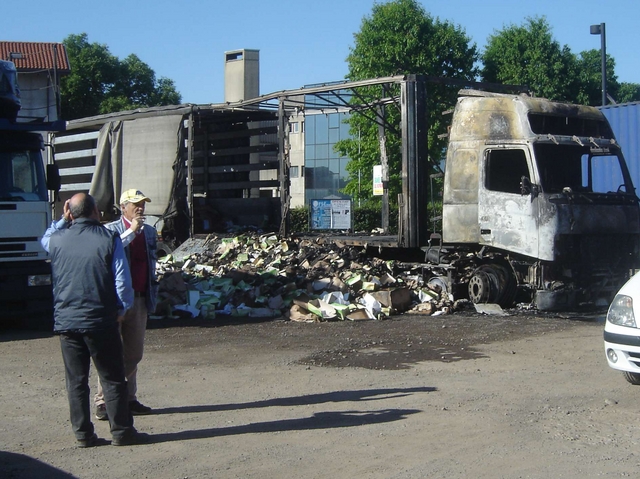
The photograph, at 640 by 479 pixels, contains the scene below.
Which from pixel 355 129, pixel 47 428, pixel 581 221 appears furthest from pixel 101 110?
pixel 47 428

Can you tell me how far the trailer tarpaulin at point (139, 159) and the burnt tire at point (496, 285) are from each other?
26.1ft

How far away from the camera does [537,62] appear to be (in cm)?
3781

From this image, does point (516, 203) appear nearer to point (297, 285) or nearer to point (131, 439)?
point (297, 285)

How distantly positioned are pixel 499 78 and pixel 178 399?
1343 inches

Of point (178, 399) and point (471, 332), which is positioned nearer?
point (178, 399)

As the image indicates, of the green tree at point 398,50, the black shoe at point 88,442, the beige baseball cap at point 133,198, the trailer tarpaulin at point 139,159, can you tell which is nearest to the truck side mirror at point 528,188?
the beige baseball cap at point 133,198

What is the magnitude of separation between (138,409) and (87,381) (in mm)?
1056

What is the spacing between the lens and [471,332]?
11203mm

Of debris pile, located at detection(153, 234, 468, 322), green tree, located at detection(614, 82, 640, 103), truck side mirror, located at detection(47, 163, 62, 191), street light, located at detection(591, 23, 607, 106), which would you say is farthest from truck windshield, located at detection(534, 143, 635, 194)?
green tree, located at detection(614, 82, 640, 103)

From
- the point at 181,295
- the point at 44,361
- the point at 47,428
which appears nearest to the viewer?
the point at 47,428

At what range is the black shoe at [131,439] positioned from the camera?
577 centimetres

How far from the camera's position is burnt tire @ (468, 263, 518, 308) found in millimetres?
12914

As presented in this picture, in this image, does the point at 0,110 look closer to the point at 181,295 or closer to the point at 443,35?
the point at 181,295

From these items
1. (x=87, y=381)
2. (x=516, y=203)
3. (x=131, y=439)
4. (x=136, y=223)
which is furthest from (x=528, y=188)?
(x=87, y=381)
